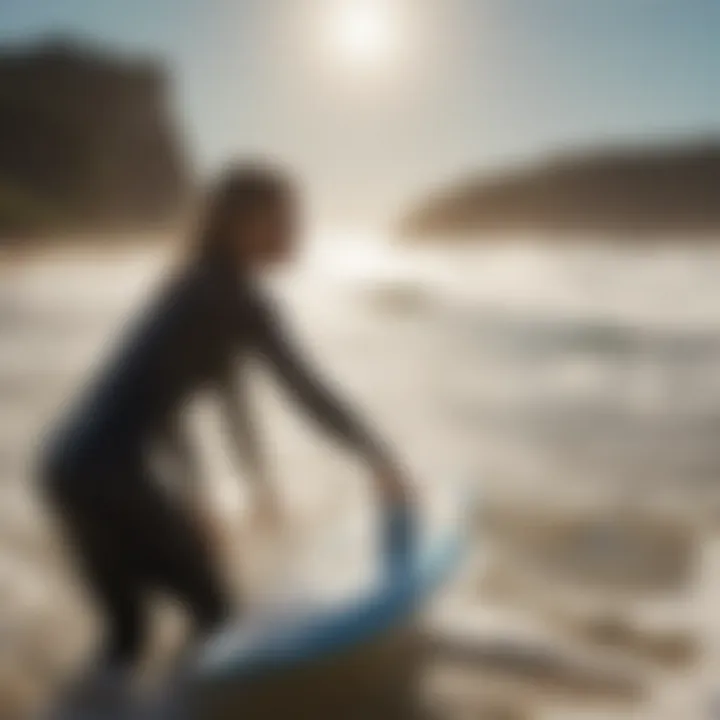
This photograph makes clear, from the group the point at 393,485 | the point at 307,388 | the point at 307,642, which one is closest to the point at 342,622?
the point at 307,642

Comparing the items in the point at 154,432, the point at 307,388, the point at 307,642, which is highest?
the point at 307,388

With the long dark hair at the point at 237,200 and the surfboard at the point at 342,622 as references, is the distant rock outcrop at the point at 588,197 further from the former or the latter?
the surfboard at the point at 342,622

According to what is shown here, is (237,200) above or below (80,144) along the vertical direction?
below

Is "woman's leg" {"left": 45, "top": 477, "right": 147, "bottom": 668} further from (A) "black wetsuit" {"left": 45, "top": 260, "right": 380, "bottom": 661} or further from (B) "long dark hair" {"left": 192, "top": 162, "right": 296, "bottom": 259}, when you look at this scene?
(B) "long dark hair" {"left": 192, "top": 162, "right": 296, "bottom": 259}

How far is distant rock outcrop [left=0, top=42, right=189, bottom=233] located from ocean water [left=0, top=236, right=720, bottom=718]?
0.07m

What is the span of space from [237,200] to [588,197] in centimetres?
52

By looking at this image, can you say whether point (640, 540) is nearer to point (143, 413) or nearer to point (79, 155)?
point (143, 413)

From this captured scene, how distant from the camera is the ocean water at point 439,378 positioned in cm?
147

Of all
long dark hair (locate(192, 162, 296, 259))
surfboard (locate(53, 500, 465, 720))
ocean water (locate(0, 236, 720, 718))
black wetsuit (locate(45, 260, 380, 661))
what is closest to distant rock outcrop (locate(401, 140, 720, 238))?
ocean water (locate(0, 236, 720, 718))

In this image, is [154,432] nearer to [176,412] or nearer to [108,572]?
[176,412]

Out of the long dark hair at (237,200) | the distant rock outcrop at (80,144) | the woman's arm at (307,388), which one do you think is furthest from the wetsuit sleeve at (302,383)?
the distant rock outcrop at (80,144)

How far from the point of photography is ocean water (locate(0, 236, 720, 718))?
4.84 feet

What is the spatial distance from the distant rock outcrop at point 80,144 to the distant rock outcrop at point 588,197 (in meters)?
0.36

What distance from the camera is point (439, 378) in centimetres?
156
